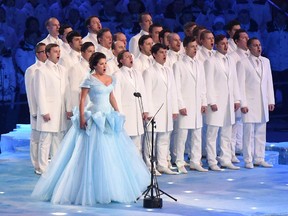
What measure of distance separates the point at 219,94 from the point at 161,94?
0.70 meters

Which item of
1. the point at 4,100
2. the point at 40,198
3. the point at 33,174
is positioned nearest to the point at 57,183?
the point at 40,198

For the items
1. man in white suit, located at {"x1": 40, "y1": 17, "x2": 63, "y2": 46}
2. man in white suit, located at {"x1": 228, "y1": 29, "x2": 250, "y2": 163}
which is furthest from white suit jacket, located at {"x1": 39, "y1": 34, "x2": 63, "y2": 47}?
man in white suit, located at {"x1": 228, "y1": 29, "x2": 250, "y2": 163}

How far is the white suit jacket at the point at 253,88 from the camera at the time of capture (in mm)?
10836

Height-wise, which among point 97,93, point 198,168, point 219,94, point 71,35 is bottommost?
point 198,168

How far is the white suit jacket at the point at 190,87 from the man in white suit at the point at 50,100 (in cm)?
115

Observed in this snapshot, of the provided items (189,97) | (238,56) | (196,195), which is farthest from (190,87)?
(196,195)

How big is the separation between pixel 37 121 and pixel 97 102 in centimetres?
157

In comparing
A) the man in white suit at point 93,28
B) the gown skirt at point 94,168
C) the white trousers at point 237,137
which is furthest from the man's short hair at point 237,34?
the gown skirt at point 94,168

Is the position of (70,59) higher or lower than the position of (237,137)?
higher

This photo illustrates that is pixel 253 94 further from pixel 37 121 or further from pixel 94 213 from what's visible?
pixel 94 213

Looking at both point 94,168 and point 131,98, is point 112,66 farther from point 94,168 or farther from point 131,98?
point 94,168

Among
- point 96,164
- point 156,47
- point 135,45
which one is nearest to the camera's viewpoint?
point 96,164

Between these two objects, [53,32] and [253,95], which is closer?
[253,95]

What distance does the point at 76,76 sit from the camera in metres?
10.2
